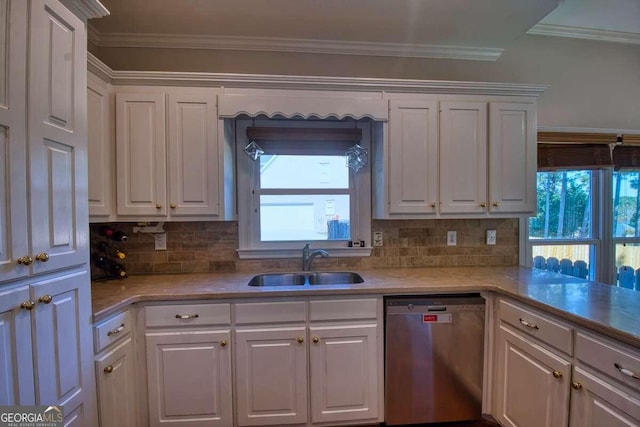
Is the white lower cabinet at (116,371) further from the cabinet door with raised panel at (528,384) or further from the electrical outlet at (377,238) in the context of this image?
the cabinet door with raised panel at (528,384)

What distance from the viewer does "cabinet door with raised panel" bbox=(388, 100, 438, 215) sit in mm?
2143

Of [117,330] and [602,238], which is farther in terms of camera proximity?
[602,238]

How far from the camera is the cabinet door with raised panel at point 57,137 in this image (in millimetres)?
1044

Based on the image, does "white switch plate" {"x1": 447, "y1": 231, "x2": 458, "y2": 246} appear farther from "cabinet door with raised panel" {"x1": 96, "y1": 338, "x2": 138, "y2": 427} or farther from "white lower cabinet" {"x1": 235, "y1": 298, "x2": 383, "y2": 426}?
"cabinet door with raised panel" {"x1": 96, "y1": 338, "x2": 138, "y2": 427}

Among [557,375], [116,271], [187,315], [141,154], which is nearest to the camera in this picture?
[557,375]

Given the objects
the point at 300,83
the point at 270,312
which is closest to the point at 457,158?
the point at 300,83

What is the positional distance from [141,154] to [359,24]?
5.74 feet

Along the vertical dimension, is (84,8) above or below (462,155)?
above

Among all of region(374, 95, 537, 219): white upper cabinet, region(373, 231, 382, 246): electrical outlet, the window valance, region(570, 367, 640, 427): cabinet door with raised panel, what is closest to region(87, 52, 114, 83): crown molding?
the window valance

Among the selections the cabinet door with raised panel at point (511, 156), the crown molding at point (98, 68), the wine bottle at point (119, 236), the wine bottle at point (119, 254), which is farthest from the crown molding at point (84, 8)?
the cabinet door with raised panel at point (511, 156)

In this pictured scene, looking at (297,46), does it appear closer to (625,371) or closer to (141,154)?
(141,154)

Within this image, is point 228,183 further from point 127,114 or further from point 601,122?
point 601,122

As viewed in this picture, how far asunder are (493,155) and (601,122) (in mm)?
1242

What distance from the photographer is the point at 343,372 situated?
1.83 meters
